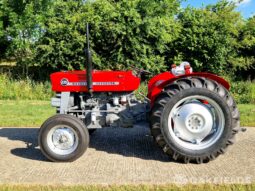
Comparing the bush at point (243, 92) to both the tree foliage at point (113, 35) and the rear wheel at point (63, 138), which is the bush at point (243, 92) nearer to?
the tree foliage at point (113, 35)

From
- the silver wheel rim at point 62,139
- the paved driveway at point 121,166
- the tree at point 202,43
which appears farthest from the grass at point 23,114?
the tree at point 202,43

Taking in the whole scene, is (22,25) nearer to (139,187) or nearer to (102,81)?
(102,81)

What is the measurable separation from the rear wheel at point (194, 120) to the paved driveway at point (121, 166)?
0.22m

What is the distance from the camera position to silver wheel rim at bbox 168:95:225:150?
19.1ft

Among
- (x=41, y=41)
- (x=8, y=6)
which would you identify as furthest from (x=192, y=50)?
(x=8, y=6)

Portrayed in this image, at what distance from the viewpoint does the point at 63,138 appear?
19.4 feet

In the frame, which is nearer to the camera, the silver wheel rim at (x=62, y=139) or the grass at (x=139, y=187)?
the grass at (x=139, y=187)

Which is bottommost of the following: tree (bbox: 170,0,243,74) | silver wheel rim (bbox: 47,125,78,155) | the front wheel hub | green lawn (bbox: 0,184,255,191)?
green lawn (bbox: 0,184,255,191)

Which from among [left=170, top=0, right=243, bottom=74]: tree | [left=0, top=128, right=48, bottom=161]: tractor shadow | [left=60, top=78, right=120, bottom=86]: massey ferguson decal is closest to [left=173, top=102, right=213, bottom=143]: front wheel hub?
[left=60, top=78, right=120, bottom=86]: massey ferguson decal

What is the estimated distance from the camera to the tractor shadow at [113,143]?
6212 millimetres

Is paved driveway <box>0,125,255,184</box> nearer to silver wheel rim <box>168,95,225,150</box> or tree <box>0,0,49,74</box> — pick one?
silver wheel rim <box>168,95,225,150</box>

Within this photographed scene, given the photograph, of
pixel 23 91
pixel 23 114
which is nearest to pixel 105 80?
pixel 23 114

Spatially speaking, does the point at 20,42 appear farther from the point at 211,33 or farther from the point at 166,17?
the point at 211,33

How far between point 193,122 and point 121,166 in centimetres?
124
